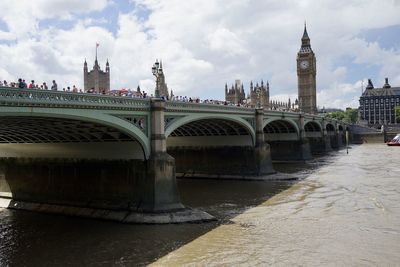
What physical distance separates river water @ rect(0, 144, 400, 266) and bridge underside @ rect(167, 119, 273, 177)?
11240mm

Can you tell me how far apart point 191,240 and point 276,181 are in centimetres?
2136

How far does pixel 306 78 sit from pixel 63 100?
510ft

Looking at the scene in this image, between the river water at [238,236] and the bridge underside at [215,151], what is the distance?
11240mm

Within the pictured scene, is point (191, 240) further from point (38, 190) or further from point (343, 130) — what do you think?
point (343, 130)

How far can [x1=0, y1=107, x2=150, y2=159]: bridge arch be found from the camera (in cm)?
1792

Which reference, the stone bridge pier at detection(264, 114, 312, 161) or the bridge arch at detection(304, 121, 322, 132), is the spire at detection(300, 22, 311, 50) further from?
the stone bridge pier at detection(264, 114, 312, 161)

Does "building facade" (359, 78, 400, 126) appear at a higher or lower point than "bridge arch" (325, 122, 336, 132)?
higher

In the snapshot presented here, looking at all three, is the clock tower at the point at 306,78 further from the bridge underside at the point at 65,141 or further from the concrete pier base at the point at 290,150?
the bridge underside at the point at 65,141

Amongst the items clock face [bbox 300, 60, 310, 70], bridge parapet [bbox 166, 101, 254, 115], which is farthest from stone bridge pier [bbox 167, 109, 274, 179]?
clock face [bbox 300, 60, 310, 70]

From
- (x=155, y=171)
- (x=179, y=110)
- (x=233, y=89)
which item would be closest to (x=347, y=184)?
(x=179, y=110)

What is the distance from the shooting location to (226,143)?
44.5 meters

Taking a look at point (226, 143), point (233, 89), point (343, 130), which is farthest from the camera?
point (233, 89)

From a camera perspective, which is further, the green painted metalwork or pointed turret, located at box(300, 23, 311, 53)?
pointed turret, located at box(300, 23, 311, 53)

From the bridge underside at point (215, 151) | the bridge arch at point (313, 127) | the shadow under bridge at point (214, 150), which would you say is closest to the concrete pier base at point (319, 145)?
the bridge arch at point (313, 127)
